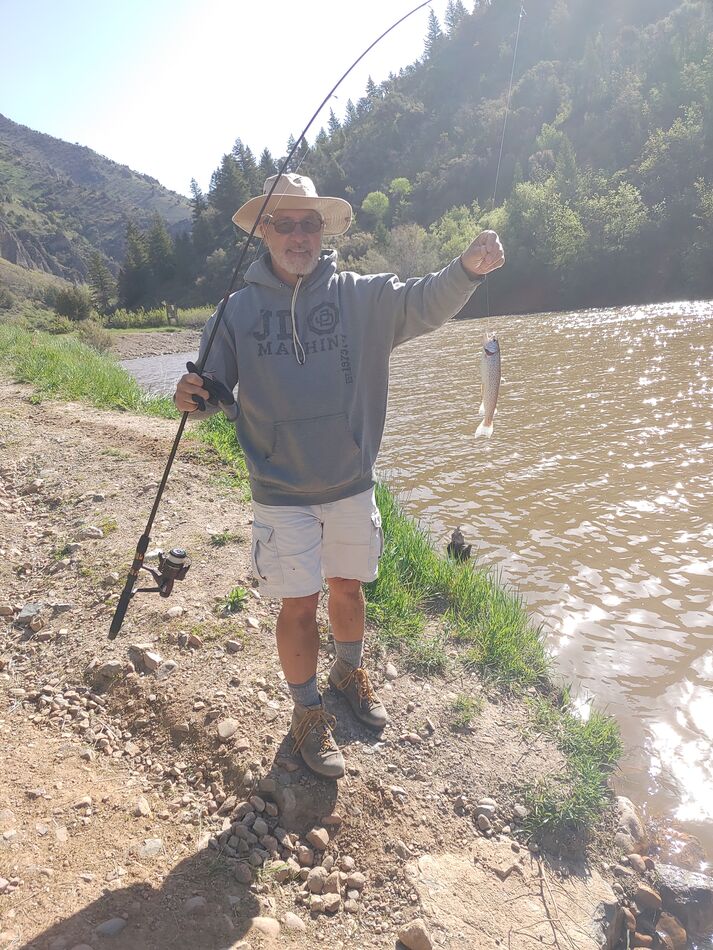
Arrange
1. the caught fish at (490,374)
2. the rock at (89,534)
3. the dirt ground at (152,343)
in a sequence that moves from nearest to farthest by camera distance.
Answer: the caught fish at (490,374) < the rock at (89,534) < the dirt ground at (152,343)

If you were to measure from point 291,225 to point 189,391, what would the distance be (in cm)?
95

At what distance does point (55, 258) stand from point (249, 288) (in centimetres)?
18264

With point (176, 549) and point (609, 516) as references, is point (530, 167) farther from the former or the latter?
point (176, 549)

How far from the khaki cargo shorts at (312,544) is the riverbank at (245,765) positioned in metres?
0.98

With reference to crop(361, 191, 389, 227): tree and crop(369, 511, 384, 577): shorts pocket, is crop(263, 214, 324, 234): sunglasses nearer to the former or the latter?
crop(369, 511, 384, 577): shorts pocket

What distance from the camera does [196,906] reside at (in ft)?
7.98

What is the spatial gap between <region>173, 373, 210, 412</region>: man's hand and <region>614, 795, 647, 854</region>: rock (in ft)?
10.2

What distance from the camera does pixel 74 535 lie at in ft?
17.5

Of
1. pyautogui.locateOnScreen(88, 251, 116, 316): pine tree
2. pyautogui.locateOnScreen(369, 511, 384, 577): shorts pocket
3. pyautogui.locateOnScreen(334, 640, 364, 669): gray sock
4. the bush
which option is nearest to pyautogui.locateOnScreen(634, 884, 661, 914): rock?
pyautogui.locateOnScreen(334, 640, 364, 669): gray sock

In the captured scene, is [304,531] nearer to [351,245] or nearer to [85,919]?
[85,919]

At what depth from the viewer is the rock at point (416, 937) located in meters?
2.44

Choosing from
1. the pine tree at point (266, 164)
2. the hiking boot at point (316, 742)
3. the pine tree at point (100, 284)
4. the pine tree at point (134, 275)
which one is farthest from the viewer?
the pine tree at point (266, 164)

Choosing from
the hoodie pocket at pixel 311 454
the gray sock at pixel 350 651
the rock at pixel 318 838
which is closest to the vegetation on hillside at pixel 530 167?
the hoodie pocket at pixel 311 454

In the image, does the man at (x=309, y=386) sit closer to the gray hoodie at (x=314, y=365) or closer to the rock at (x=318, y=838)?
the gray hoodie at (x=314, y=365)
